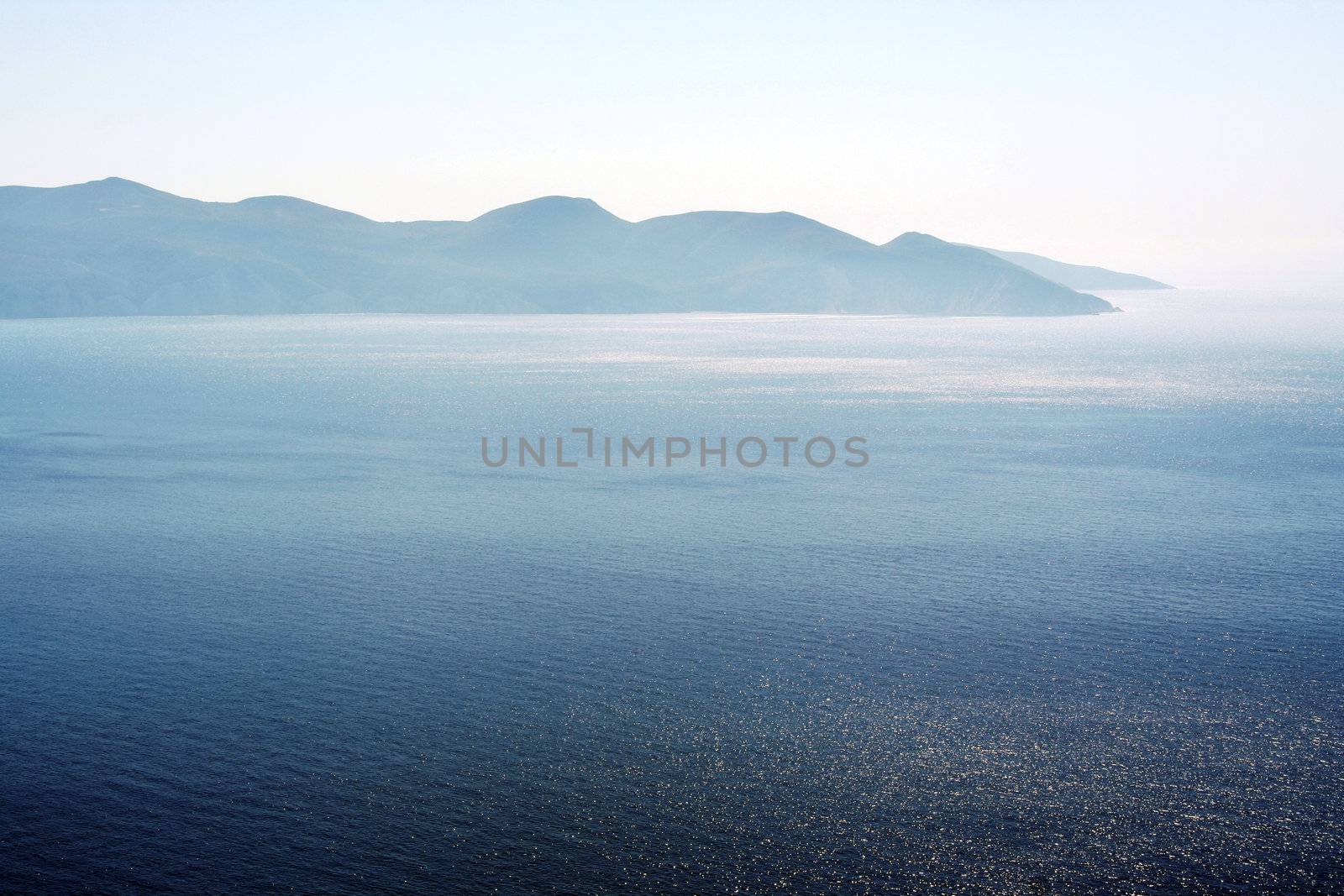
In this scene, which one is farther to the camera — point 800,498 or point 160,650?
point 800,498

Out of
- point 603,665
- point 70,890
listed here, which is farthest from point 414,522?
point 70,890

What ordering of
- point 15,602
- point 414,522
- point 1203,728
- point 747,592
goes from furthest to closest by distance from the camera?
point 414,522 → point 747,592 → point 15,602 → point 1203,728

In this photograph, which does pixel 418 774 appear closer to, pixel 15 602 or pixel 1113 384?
pixel 15 602

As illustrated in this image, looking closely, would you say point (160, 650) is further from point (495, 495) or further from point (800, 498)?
point (800, 498)

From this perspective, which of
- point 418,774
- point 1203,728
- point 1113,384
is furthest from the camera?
point 1113,384

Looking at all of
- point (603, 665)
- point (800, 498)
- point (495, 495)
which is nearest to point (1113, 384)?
point (800, 498)

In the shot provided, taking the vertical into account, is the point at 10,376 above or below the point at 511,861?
above
